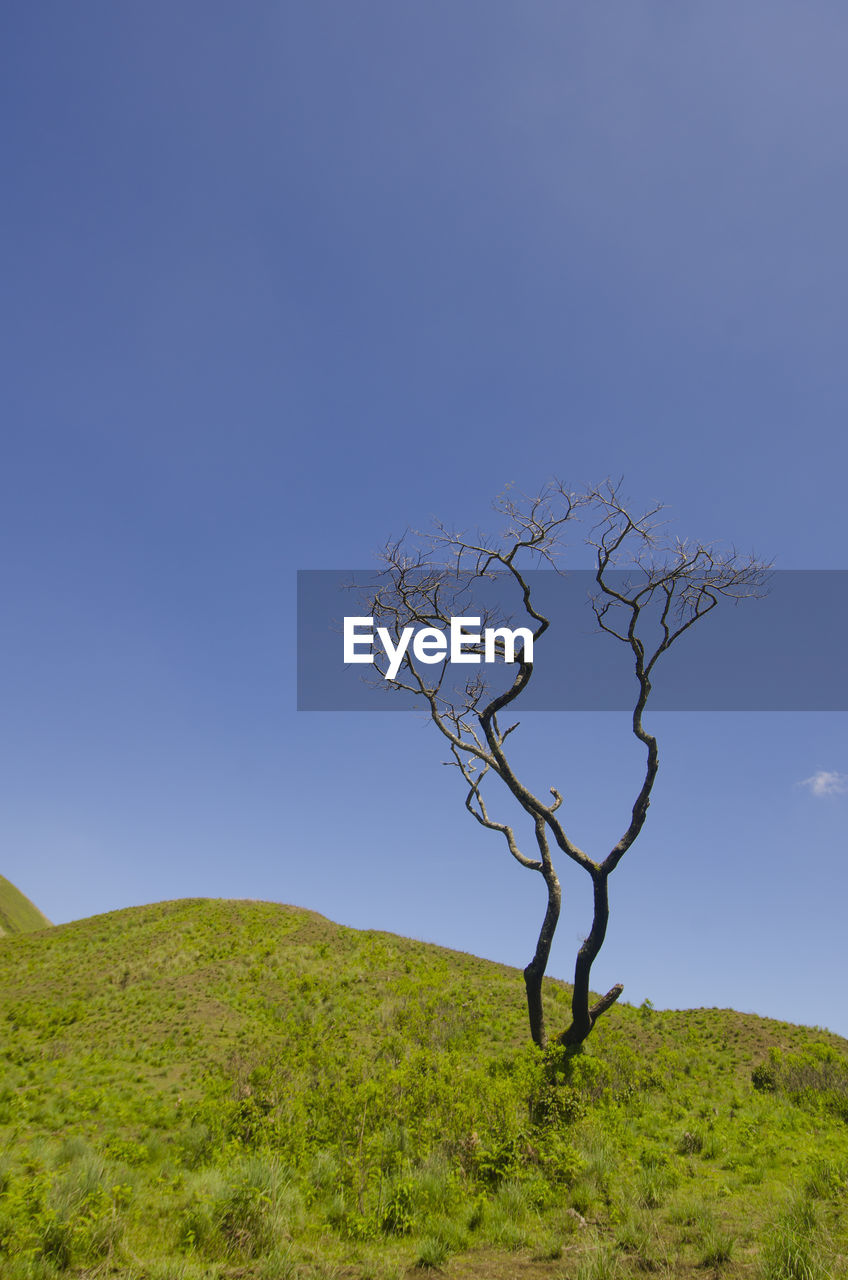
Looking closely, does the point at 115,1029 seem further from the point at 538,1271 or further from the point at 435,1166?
the point at 538,1271

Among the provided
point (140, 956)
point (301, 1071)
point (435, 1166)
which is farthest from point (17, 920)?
point (435, 1166)

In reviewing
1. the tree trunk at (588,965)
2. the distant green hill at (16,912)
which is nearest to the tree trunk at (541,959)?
the tree trunk at (588,965)

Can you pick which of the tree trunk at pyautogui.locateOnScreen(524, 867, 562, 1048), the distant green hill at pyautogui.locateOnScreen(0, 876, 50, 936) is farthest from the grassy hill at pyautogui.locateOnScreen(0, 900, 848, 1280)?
the distant green hill at pyautogui.locateOnScreen(0, 876, 50, 936)

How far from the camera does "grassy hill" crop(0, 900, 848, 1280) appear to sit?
734 cm

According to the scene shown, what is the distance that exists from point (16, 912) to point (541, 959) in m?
148

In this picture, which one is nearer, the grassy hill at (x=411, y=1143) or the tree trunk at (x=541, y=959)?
the grassy hill at (x=411, y=1143)

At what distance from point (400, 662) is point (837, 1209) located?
15.0 meters

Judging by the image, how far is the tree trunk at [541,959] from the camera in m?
15.7

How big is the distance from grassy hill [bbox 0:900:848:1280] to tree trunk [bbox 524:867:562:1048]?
1.06 m

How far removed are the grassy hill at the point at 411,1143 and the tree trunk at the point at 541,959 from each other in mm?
1055

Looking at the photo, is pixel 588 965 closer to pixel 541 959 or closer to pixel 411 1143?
pixel 541 959

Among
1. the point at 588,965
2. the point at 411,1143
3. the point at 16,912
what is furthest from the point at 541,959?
the point at 16,912

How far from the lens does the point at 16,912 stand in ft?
423

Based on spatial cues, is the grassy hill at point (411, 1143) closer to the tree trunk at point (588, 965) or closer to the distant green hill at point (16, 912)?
the tree trunk at point (588, 965)
